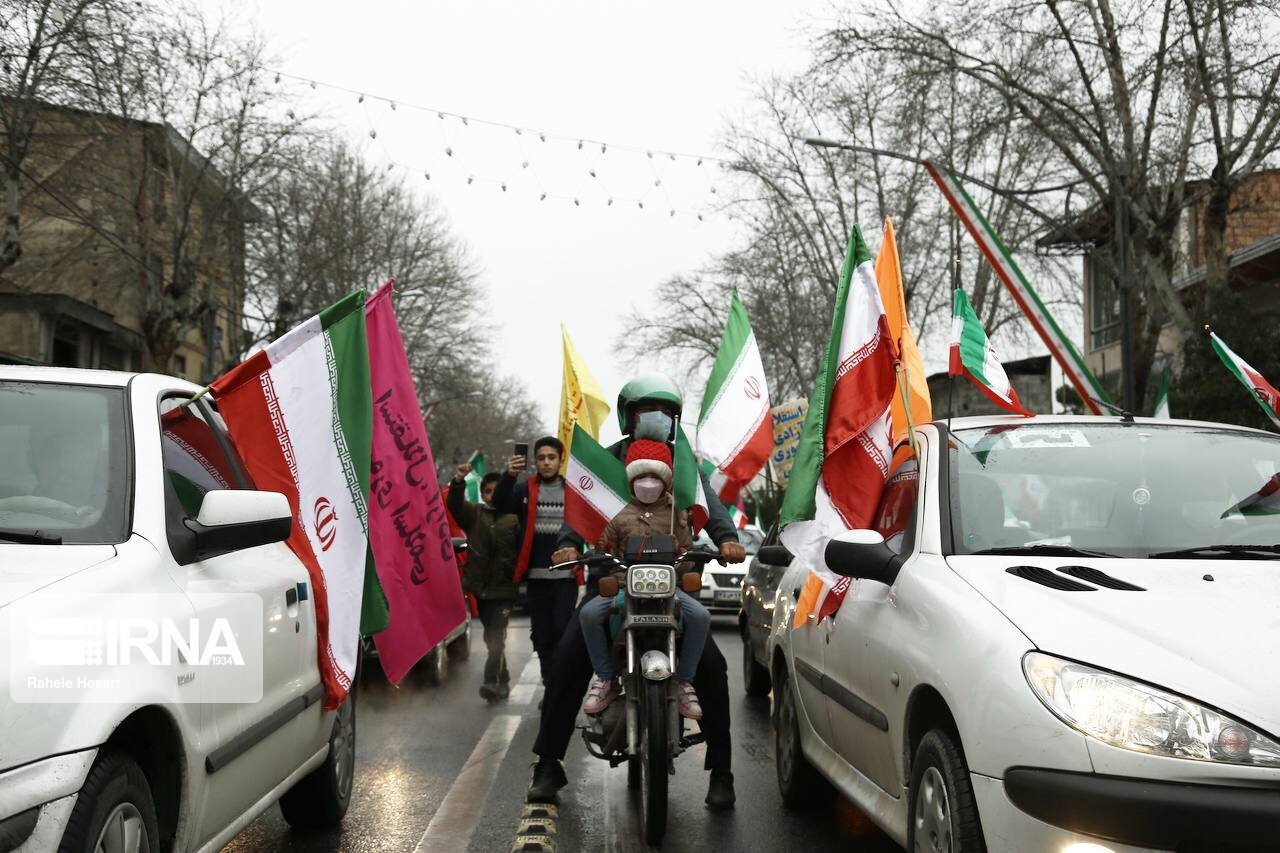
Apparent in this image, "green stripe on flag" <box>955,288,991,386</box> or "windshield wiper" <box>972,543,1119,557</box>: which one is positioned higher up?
"green stripe on flag" <box>955,288,991,386</box>

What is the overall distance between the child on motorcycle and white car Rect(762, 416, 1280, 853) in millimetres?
506

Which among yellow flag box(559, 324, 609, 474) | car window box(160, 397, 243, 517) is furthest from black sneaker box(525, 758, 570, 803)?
yellow flag box(559, 324, 609, 474)

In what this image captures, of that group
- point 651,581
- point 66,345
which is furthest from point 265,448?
point 66,345

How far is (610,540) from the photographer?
6.53 metres

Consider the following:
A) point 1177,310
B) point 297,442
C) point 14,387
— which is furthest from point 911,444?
point 1177,310

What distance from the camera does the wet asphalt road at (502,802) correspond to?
5.69m

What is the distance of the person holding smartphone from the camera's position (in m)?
9.20

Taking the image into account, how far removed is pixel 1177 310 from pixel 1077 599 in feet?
63.9

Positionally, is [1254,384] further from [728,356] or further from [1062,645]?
[1062,645]

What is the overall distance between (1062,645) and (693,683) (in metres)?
3.07

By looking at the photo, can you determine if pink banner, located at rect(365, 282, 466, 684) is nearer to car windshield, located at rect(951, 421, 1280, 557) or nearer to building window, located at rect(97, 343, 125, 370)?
car windshield, located at rect(951, 421, 1280, 557)

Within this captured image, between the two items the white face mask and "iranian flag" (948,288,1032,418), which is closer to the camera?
the white face mask

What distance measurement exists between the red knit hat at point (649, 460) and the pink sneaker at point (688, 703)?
963 millimetres

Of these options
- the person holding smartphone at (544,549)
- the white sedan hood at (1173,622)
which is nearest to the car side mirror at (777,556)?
the white sedan hood at (1173,622)
